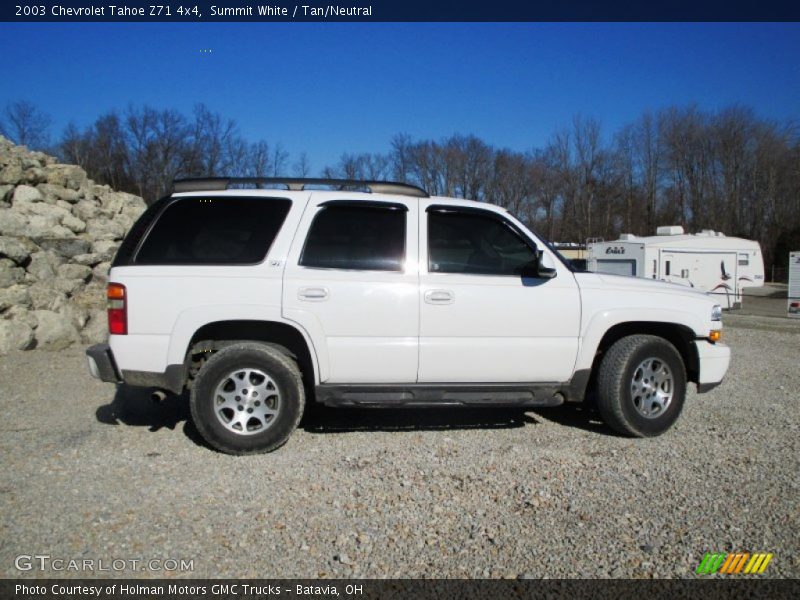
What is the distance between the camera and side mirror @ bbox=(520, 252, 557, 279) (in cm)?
500

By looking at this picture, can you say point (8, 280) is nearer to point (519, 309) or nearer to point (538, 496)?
point (519, 309)

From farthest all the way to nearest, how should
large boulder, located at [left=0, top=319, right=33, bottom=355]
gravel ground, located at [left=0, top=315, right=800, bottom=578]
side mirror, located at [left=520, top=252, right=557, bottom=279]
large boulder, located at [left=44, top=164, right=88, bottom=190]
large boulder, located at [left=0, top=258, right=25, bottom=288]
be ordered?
large boulder, located at [left=44, top=164, right=88, bottom=190]
large boulder, located at [left=0, top=258, right=25, bottom=288]
large boulder, located at [left=0, top=319, right=33, bottom=355]
side mirror, located at [left=520, top=252, right=557, bottom=279]
gravel ground, located at [left=0, top=315, right=800, bottom=578]

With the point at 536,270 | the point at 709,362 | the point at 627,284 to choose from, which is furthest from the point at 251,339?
the point at 709,362

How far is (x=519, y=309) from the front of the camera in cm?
503

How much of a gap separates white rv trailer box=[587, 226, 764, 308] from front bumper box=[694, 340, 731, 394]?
40.3ft

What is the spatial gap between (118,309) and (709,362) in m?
4.76

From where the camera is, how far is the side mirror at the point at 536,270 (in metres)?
5.00

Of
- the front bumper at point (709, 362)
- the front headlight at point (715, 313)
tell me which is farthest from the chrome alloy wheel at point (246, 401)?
the front headlight at point (715, 313)

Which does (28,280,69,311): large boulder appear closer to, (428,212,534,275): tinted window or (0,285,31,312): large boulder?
(0,285,31,312): large boulder

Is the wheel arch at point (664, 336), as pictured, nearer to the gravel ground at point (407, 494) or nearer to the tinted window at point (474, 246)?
the gravel ground at point (407, 494)

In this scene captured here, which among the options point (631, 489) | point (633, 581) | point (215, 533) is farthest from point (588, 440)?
point (215, 533)

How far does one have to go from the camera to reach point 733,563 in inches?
132

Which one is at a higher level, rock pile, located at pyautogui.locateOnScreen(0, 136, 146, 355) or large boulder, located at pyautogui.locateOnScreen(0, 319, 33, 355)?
rock pile, located at pyautogui.locateOnScreen(0, 136, 146, 355)

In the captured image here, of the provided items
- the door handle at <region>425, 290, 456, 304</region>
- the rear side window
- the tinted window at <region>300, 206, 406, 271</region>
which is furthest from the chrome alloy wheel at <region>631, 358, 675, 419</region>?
the rear side window
